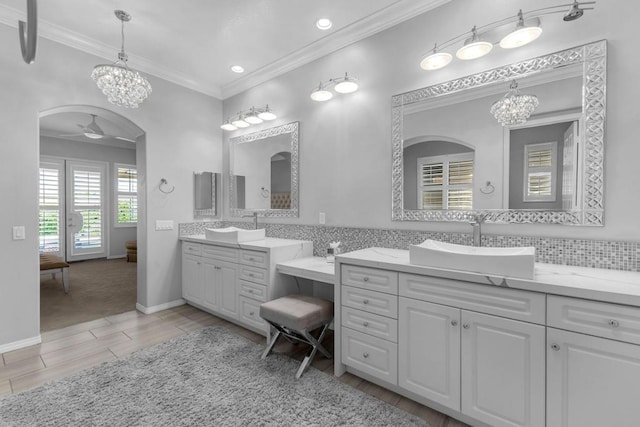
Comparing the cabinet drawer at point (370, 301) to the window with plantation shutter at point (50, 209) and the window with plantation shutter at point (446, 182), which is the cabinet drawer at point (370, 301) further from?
the window with plantation shutter at point (50, 209)

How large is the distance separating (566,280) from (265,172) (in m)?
2.99

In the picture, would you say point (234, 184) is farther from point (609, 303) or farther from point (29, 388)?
point (609, 303)

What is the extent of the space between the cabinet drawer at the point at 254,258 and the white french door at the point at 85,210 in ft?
18.8

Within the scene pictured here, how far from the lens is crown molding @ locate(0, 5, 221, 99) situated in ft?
8.35

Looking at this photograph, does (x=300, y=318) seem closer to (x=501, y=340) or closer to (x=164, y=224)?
(x=501, y=340)

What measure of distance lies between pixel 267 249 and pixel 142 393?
1334 millimetres

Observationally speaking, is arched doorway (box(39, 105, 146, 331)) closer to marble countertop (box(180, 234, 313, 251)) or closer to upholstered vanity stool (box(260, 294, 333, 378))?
marble countertop (box(180, 234, 313, 251))

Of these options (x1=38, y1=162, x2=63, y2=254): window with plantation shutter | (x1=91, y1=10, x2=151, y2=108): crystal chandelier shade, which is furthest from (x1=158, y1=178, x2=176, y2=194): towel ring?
(x1=38, y1=162, x2=63, y2=254): window with plantation shutter

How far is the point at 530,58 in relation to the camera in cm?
197

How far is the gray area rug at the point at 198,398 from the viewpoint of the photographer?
1765 millimetres

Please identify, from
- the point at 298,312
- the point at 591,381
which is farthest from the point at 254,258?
the point at 591,381

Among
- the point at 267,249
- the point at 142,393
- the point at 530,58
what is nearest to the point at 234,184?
the point at 267,249

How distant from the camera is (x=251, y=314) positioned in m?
2.86

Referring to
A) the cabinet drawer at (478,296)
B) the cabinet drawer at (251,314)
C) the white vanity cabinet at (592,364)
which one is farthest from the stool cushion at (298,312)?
the white vanity cabinet at (592,364)
